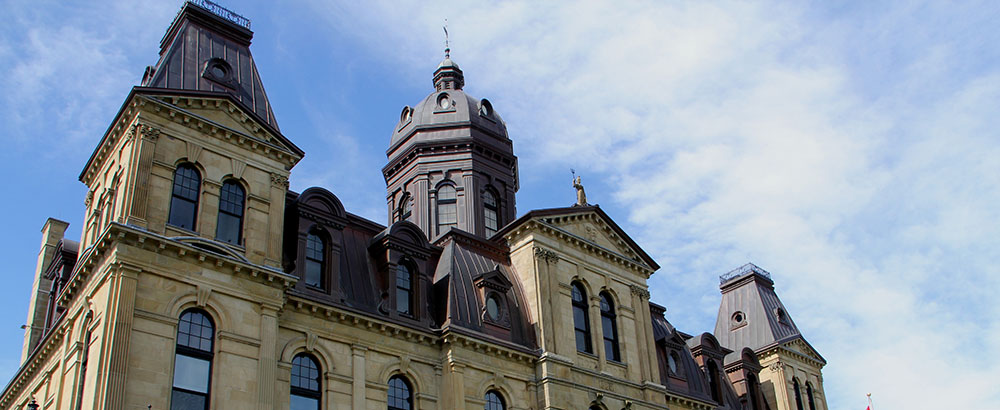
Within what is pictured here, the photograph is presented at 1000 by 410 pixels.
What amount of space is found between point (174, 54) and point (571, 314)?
635 inches

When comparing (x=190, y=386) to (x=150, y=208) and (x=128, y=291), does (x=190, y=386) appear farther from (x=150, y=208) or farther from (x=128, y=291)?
(x=150, y=208)

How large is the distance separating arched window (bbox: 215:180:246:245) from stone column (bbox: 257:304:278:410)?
229cm

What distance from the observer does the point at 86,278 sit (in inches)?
1007

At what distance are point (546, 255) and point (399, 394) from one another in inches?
332

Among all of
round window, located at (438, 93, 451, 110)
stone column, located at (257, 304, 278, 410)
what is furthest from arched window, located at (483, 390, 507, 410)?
round window, located at (438, 93, 451, 110)

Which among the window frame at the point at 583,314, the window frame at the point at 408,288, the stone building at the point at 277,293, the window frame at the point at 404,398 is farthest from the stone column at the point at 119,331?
the window frame at the point at 583,314

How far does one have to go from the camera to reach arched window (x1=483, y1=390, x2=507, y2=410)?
3104 cm

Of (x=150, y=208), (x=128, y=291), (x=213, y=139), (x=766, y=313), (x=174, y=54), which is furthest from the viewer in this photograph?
(x=766, y=313)

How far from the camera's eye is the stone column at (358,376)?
2767 cm

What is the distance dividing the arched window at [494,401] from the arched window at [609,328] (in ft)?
18.1

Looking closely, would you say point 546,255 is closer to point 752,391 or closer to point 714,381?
point 714,381

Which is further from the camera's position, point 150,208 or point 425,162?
point 425,162

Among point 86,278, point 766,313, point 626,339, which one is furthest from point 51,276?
point 766,313

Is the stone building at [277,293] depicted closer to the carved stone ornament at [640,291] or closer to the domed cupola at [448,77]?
the carved stone ornament at [640,291]
